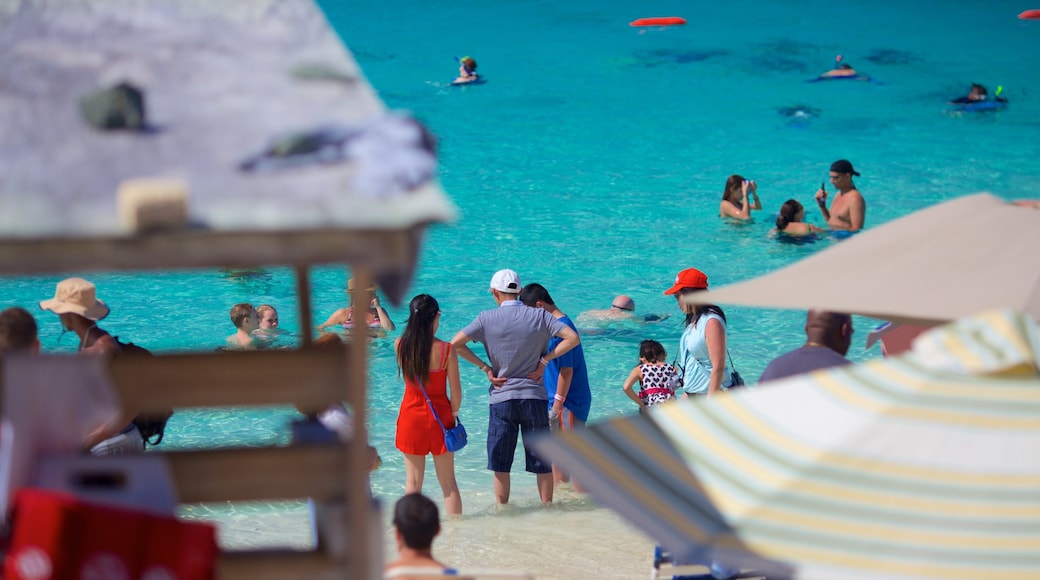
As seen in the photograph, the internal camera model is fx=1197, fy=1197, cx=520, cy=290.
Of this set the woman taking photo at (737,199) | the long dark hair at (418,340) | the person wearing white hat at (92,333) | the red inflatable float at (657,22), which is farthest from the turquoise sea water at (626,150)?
the person wearing white hat at (92,333)

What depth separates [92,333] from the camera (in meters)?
5.90

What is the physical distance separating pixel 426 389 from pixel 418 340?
0.33 meters

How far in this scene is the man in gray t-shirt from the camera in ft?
24.5

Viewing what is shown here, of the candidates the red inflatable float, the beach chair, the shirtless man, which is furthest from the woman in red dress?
the red inflatable float

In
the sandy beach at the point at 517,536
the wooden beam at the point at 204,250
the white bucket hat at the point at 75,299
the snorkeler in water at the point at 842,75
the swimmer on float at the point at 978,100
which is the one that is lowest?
the sandy beach at the point at 517,536

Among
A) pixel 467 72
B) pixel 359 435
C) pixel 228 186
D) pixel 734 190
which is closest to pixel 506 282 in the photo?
pixel 359 435

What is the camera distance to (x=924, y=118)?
21.4 meters

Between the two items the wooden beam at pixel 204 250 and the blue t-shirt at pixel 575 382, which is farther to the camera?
the blue t-shirt at pixel 575 382

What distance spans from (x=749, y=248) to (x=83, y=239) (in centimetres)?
1321

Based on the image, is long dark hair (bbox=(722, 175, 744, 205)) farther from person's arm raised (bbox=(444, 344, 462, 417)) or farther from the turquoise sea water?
person's arm raised (bbox=(444, 344, 462, 417))

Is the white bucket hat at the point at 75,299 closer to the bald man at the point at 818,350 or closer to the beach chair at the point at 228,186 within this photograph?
the beach chair at the point at 228,186

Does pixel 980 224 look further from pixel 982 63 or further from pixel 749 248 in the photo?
pixel 982 63

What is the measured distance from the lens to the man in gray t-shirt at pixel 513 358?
7453mm

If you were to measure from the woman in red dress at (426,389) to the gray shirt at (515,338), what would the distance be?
0.82 ft
